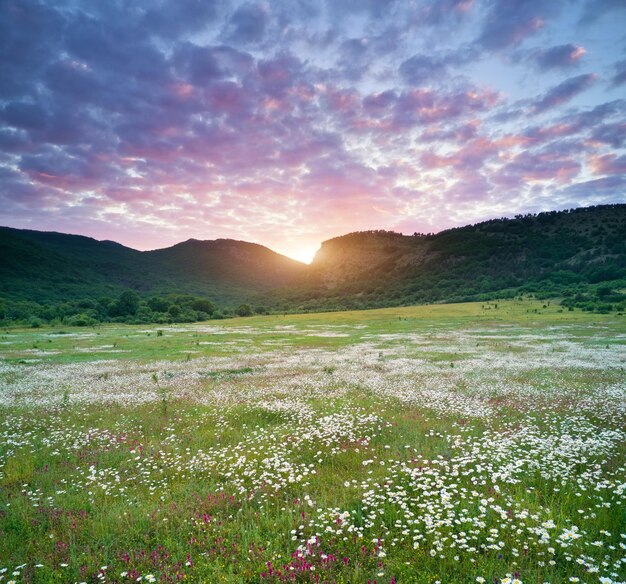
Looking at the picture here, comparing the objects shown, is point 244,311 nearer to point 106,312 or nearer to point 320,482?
point 106,312

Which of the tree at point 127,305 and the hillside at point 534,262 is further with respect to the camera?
the tree at point 127,305

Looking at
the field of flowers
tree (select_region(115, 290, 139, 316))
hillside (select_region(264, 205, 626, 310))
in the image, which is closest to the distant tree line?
tree (select_region(115, 290, 139, 316))

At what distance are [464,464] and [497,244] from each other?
678 feet

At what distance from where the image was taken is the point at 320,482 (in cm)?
920

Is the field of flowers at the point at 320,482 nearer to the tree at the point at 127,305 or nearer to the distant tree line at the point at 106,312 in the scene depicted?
the distant tree line at the point at 106,312

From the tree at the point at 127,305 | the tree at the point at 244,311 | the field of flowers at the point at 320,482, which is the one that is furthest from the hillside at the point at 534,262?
the field of flowers at the point at 320,482

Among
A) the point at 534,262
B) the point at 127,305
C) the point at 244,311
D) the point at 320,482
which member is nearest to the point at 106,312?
the point at 127,305

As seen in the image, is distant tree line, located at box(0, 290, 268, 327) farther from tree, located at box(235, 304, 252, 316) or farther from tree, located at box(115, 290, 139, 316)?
tree, located at box(235, 304, 252, 316)

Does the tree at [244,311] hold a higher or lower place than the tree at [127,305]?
lower

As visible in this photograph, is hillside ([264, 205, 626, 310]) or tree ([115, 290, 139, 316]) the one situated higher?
hillside ([264, 205, 626, 310])

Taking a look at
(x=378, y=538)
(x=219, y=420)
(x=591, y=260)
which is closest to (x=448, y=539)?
(x=378, y=538)

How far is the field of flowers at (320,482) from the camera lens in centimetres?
615

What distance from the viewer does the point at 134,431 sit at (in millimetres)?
13820

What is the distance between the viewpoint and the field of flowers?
615 cm
